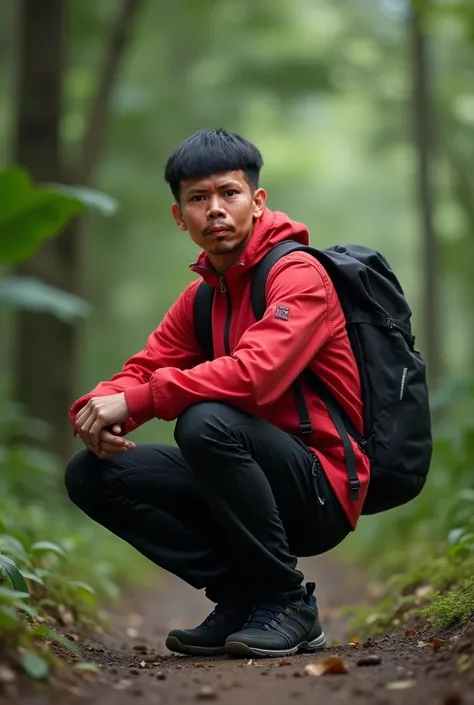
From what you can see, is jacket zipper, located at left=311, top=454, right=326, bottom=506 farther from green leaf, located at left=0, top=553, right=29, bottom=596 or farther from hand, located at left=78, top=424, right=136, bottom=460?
green leaf, located at left=0, top=553, right=29, bottom=596

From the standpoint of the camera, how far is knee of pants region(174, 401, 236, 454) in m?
3.14

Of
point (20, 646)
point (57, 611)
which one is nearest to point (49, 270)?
point (57, 611)

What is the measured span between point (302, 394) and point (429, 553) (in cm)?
231

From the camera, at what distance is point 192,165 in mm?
3516

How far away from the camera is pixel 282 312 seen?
320 centimetres

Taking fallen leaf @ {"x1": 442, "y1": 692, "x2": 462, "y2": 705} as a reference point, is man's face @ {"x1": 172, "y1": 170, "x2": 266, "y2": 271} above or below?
above

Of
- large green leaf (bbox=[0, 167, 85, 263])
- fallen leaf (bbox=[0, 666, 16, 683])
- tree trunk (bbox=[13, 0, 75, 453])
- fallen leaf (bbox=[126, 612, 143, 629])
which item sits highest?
tree trunk (bbox=[13, 0, 75, 453])

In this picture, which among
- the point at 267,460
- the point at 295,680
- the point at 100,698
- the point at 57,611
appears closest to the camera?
the point at 100,698

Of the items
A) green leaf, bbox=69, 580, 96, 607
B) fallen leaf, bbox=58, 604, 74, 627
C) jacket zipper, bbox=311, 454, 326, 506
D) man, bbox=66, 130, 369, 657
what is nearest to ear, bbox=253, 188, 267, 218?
man, bbox=66, 130, 369, 657

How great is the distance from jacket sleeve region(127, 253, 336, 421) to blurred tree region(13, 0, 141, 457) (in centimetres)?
583

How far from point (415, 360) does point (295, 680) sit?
1.24m

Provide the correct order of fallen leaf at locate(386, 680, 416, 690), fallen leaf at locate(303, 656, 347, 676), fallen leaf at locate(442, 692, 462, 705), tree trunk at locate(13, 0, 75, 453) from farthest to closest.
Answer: tree trunk at locate(13, 0, 75, 453)
fallen leaf at locate(303, 656, 347, 676)
fallen leaf at locate(386, 680, 416, 690)
fallen leaf at locate(442, 692, 462, 705)

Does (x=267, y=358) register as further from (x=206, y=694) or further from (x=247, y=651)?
(x=206, y=694)

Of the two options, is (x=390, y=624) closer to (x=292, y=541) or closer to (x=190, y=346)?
(x=292, y=541)
